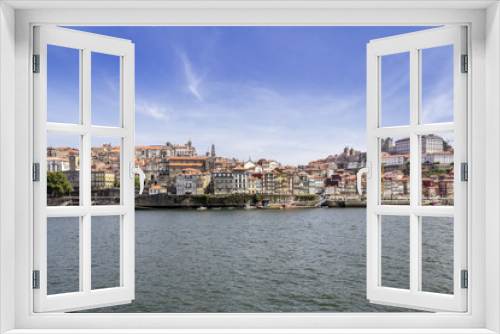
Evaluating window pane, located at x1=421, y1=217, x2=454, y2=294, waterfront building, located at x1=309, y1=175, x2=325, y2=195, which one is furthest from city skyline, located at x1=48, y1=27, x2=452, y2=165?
window pane, located at x1=421, y1=217, x2=454, y2=294

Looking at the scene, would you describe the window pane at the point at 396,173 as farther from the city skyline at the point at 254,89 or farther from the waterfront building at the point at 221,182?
the city skyline at the point at 254,89

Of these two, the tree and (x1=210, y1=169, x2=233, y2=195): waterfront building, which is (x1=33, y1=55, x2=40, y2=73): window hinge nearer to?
the tree

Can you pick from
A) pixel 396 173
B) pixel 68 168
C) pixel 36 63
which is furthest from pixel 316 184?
pixel 36 63

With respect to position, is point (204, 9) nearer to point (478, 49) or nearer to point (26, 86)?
point (26, 86)

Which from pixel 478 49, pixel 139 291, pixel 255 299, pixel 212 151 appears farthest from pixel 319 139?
pixel 478 49

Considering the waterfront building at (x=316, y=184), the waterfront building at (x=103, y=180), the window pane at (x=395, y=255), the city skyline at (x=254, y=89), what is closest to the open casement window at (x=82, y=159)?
the waterfront building at (x=103, y=180)
